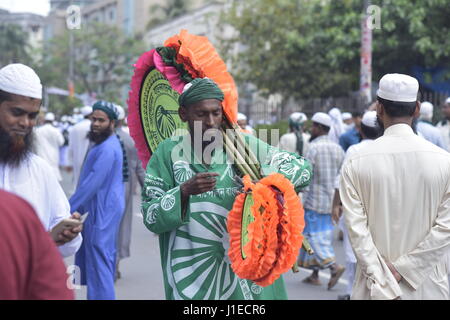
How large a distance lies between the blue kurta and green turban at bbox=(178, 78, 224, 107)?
2.81 m

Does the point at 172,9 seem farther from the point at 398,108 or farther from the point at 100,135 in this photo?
the point at 398,108

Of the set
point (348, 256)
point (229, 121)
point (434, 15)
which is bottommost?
point (348, 256)

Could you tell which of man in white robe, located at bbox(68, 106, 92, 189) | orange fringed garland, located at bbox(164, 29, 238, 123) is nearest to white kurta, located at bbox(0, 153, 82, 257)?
orange fringed garland, located at bbox(164, 29, 238, 123)

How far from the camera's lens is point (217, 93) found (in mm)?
4426

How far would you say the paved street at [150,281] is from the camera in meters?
8.56

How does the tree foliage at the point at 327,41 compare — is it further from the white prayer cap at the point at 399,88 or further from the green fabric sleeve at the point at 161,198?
the green fabric sleeve at the point at 161,198

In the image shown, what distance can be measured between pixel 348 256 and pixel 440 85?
17.2 metres

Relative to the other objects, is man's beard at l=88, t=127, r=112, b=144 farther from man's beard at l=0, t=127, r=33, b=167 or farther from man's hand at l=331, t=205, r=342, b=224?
man's beard at l=0, t=127, r=33, b=167

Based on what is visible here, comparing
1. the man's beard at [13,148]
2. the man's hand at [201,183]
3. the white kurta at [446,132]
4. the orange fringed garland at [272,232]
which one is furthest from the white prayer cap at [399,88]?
the white kurta at [446,132]

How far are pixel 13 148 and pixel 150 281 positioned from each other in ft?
19.4
